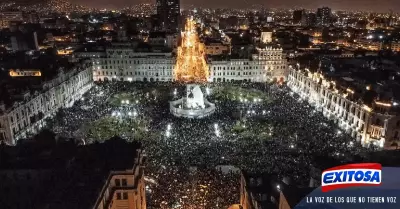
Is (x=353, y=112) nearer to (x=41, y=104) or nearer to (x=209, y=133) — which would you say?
(x=209, y=133)

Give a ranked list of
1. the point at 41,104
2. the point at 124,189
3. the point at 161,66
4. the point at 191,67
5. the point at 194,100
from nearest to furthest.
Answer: the point at 124,189, the point at 41,104, the point at 194,100, the point at 161,66, the point at 191,67

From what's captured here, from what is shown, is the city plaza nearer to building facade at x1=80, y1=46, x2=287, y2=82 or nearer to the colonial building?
the colonial building

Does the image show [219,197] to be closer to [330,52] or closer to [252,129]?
[252,129]

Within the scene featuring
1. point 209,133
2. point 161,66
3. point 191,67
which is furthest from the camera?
point 191,67

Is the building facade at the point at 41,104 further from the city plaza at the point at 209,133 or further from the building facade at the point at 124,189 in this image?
the building facade at the point at 124,189

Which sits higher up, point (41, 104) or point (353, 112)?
point (41, 104)

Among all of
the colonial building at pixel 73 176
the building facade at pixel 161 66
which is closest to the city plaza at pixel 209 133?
the colonial building at pixel 73 176

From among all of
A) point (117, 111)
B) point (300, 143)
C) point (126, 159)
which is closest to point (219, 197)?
point (126, 159)

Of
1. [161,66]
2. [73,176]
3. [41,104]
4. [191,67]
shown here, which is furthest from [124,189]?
[191,67]
